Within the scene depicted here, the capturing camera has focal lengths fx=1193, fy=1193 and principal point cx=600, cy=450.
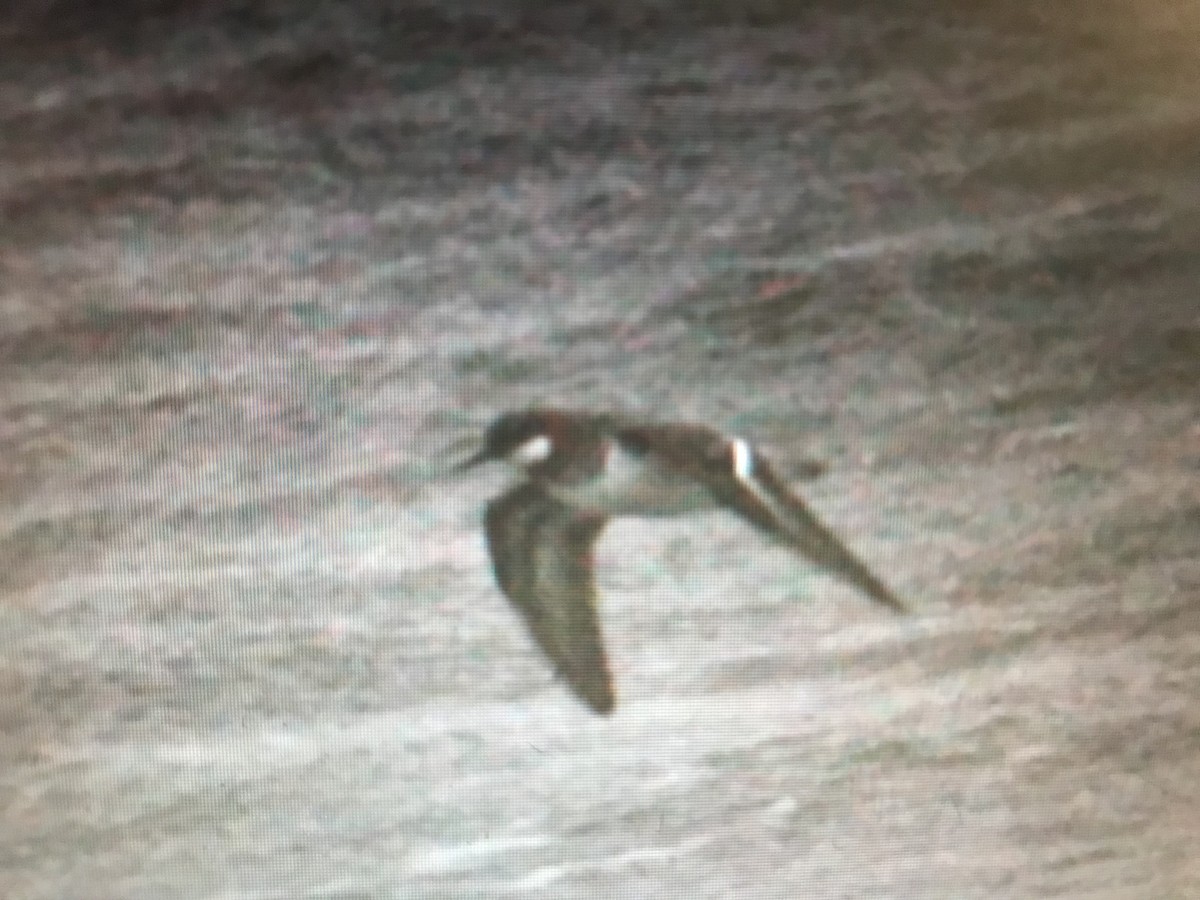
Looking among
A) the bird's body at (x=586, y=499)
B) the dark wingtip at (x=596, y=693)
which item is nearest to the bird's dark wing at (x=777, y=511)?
the bird's body at (x=586, y=499)

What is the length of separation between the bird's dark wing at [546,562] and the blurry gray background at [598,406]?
1cm

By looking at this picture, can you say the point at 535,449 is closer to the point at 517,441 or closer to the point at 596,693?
the point at 517,441

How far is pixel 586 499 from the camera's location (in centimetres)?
67

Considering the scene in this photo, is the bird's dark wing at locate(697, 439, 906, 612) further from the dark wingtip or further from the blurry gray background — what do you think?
the dark wingtip

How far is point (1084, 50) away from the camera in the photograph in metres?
0.72

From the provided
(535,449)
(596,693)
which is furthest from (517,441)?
(596,693)

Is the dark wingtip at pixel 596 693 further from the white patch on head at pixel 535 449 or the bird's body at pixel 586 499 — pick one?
the white patch on head at pixel 535 449

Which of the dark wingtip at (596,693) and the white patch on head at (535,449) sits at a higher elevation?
the white patch on head at (535,449)

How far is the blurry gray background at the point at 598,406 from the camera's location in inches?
25.8

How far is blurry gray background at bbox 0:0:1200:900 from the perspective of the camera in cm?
65

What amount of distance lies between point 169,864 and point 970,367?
542 millimetres

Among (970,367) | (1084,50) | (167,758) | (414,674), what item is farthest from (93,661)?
(1084,50)

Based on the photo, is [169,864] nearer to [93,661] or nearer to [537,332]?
[93,661]

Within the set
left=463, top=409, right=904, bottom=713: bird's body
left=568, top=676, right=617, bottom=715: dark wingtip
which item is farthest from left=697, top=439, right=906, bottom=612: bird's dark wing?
left=568, top=676, right=617, bottom=715: dark wingtip
